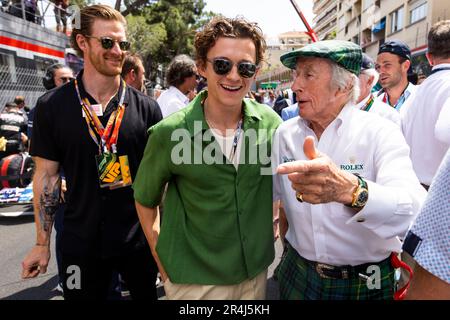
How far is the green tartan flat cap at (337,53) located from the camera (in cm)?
158

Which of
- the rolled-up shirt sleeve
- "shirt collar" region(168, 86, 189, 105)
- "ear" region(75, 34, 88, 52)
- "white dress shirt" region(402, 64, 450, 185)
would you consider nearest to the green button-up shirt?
the rolled-up shirt sleeve

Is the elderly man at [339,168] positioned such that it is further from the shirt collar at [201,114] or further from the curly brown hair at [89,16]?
the curly brown hair at [89,16]

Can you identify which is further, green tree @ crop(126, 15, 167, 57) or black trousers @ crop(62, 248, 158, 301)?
green tree @ crop(126, 15, 167, 57)

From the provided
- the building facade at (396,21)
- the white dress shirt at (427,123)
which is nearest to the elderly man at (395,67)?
the white dress shirt at (427,123)

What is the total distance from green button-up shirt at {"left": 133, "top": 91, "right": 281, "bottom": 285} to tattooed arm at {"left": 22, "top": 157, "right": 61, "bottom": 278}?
0.75 metres

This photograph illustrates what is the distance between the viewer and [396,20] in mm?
30156

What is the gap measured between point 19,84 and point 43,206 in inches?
432

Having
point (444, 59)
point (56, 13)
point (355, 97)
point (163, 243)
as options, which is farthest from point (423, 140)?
point (56, 13)

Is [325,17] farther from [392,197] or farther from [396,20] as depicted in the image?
[392,197]

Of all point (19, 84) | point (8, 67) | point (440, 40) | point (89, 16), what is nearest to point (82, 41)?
point (89, 16)

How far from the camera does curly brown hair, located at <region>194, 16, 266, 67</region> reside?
5.73ft

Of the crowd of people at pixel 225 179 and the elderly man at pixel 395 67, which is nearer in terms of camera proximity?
the crowd of people at pixel 225 179

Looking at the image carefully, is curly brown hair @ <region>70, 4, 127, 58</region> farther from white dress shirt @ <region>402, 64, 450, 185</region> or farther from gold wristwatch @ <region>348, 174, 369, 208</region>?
white dress shirt @ <region>402, 64, 450, 185</region>
